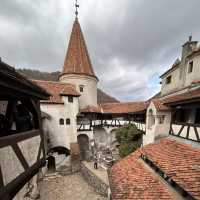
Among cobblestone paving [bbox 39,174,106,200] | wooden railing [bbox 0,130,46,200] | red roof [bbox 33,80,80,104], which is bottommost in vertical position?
cobblestone paving [bbox 39,174,106,200]

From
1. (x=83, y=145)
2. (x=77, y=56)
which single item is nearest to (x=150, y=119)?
(x=83, y=145)

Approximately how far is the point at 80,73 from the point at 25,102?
43.0 feet

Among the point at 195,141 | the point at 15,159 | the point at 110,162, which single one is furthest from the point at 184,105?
the point at 110,162

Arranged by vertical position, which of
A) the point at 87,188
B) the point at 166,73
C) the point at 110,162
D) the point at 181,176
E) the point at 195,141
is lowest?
the point at 87,188

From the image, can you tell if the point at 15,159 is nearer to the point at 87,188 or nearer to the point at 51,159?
the point at 87,188

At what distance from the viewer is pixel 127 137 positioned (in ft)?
41.9

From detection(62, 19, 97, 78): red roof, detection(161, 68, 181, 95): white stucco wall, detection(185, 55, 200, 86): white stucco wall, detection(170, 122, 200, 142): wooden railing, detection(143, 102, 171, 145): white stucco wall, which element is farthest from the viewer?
detection(62, 19, 97, 78): red roof

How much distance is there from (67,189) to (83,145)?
5.70 m

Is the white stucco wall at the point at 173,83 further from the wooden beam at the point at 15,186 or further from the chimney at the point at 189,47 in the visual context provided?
the wooden beam at the point at 15,186

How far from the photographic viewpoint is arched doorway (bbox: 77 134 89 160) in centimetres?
1536

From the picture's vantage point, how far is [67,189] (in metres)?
10.1

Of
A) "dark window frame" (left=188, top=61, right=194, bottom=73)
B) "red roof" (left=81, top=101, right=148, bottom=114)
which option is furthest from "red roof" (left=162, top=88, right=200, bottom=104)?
"red roof" (left=81, top=101, right=148, bottom=114)

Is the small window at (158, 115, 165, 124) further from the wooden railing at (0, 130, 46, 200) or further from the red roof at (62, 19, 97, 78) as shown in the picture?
the red roof at (62, 19, 97, 78)

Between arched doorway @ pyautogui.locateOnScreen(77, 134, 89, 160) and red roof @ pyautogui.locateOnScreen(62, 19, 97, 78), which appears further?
red roof @ pyautogui.locateOnScreen(62, 19, 97, 78)
